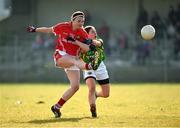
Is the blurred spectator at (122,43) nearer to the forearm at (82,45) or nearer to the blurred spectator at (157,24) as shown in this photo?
the blurred spectator at (157,24)

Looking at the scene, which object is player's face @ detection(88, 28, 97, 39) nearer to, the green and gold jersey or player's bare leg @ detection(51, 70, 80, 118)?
the green and gold jersey

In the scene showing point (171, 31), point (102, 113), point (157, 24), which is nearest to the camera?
point (102, 113)

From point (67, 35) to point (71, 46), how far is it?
0.96 feet

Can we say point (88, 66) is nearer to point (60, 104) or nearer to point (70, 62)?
point (70, 62)

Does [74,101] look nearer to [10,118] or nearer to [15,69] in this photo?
[10,118]

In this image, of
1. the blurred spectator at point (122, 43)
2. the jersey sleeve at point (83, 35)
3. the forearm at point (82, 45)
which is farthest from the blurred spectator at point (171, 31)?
the forearm at point (82, 45)

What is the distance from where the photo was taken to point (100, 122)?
13203 millimetres

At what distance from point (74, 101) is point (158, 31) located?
16060mm

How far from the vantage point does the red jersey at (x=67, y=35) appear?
14.5 m

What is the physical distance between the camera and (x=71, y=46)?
14.6m

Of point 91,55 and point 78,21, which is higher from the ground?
point 78,21

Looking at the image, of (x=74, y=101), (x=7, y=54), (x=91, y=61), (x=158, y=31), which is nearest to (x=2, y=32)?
(x=7, y=54)

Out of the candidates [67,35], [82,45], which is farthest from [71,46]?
[82,45]

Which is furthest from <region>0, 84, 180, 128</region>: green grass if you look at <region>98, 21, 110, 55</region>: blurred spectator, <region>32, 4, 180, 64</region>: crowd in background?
<region>98, 21, 110, 55</region>: blurred spectator
